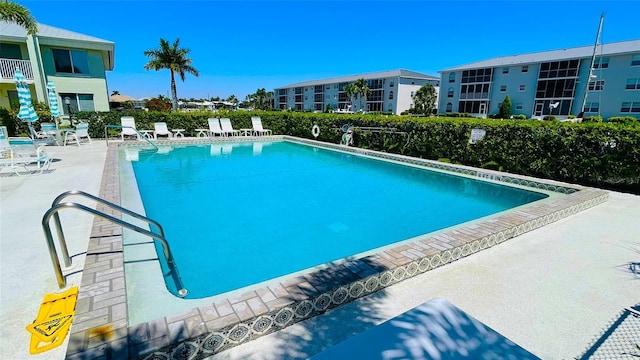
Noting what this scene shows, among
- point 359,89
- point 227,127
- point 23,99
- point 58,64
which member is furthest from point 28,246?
point 359,89

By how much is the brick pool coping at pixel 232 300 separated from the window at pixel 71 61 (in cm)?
2092

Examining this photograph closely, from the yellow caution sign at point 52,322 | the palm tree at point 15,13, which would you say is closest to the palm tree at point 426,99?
the palm tree at point 15,13

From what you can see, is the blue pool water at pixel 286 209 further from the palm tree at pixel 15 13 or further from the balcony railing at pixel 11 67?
the balcony railing at pixel 11 67

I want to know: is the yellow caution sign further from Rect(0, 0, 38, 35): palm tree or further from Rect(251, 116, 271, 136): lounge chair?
Rect(251, 116, 271, 136): lounge chair

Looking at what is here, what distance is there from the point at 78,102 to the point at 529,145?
2466cm

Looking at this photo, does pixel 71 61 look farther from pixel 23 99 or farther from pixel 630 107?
pixel 630 107

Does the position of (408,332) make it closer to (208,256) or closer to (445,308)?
(445,308)

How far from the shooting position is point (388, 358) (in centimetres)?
139

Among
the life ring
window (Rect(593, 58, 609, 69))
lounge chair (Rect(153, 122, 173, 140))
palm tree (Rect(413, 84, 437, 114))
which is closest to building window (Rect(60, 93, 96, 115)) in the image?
lounge chair (Rect(153, 122, 173, 140))

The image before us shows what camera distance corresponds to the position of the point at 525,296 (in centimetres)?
306

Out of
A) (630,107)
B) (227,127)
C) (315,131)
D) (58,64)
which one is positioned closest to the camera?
(315,131)

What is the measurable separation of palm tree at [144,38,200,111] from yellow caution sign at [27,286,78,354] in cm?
3236

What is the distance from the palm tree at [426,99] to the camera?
47.3 meters

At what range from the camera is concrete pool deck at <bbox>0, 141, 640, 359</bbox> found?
2.43 meters
